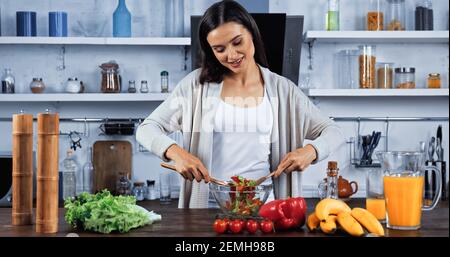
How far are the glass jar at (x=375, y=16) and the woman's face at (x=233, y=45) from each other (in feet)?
0.87

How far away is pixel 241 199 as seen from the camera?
136 cm

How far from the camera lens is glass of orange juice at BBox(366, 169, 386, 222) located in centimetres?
138

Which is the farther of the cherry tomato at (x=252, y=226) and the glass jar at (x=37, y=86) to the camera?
the glass jar at (x=37, y=86)

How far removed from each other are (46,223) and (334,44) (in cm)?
79

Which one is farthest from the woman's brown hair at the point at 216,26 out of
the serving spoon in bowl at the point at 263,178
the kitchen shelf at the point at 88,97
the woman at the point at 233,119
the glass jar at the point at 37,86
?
the glass jar at the point at 37,86

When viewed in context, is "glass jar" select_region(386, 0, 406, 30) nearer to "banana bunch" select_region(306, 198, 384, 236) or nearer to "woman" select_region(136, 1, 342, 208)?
"woman" select_region(136, 1, 342, 208)

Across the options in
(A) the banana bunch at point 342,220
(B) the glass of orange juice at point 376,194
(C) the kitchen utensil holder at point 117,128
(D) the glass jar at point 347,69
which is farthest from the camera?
(D) the glass jar at point 347,69

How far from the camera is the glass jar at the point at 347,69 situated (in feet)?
5.60

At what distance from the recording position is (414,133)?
161 centimetres

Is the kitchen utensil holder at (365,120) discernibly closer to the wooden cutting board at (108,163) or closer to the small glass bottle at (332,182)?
the small glass bottle at (332,182)

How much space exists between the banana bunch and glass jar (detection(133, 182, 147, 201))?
47 centimetres

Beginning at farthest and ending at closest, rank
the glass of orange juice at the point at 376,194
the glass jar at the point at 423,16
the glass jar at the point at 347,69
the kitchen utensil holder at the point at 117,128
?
the glass jar at the point at 347,69, the kitchen utensil holder at the point at 117,128, the glass jar at the point at 423,16, the glass of orange juice at the point at 376,194

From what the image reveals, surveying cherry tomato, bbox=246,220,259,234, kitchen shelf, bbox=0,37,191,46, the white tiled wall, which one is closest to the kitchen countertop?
cherry tomato, bbox=246,220,259,234
